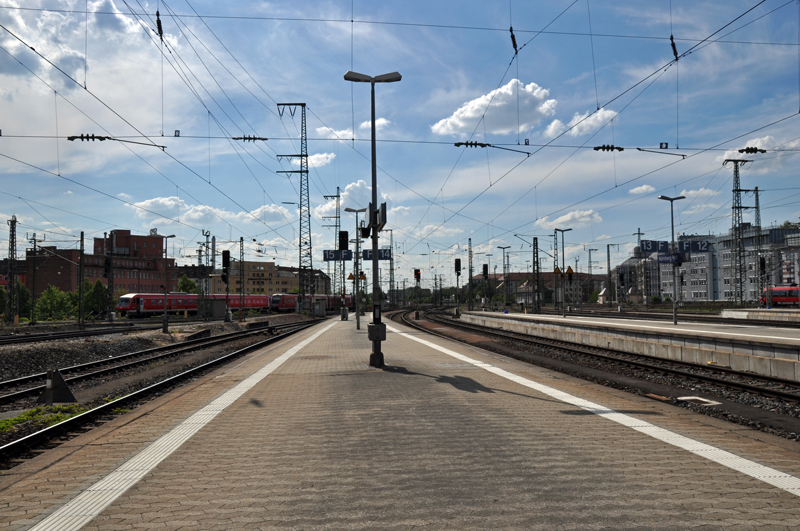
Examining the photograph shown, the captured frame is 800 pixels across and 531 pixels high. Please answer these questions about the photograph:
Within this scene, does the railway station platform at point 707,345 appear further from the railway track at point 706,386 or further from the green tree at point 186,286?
the green tree at point 186,286

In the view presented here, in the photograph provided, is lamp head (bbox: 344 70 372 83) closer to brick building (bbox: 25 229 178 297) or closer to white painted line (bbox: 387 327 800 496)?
white painted line (bbox: 387 327 800 496)

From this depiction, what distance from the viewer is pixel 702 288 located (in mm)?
117500

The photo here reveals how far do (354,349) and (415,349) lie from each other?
238cm

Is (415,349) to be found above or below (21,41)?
below

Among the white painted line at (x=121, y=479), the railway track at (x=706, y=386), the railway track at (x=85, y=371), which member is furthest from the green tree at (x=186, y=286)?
the white painted line at (x=121, y=479)

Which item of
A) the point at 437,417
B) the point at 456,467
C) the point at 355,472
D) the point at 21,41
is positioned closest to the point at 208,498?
the point at 355,472

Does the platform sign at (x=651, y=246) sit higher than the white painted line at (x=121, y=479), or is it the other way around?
the platform sign at (x=651, y=246)

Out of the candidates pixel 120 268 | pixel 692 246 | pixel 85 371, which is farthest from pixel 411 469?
pixel 120 268

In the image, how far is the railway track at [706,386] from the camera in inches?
372

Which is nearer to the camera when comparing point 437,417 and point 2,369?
point 437,417

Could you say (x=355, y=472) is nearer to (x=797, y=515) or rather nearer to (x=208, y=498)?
(x=208, y=498)

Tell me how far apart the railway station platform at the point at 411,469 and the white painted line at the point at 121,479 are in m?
0.02

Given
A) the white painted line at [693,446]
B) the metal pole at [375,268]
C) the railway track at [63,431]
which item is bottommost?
the railway track at [63,431]

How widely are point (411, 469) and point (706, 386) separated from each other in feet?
33.8
